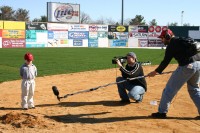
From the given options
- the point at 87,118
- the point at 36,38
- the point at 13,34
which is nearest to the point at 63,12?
the point at 36,38

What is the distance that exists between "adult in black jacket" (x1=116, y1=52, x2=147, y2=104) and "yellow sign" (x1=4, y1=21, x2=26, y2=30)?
3290cm

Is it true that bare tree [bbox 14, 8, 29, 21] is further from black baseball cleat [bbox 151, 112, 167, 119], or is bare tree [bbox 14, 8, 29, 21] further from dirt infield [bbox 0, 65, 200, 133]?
black baseball cleat [bbox 151, 112, 167, 119]

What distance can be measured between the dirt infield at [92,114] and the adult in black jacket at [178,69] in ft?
1.51

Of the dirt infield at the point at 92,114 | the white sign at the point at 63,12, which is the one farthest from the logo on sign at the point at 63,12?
the dirt infield at the point at 92,114

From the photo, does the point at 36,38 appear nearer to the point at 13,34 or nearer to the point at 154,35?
the point at 13,34

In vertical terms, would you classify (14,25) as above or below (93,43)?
above

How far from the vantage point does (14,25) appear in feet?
132

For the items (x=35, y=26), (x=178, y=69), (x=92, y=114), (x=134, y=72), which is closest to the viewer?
(x=178, y=69)

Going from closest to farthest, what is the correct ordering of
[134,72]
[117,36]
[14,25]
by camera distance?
[134,72] → [14,25] → [117,36]

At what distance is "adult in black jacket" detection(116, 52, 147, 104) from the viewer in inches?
324

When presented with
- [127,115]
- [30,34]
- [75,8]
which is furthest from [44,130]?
[75,8]

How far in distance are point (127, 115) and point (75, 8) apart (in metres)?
50.2

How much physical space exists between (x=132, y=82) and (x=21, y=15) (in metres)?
76.0

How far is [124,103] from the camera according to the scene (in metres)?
8.49
